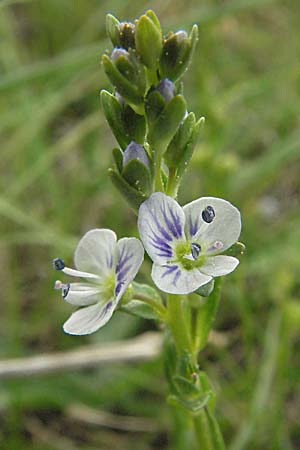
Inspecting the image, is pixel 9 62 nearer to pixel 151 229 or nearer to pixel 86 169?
pixel 86 169

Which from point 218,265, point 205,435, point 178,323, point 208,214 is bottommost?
point 205,435

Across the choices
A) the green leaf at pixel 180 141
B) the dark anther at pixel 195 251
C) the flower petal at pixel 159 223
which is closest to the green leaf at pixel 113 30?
the green leaf at pixel 180 141

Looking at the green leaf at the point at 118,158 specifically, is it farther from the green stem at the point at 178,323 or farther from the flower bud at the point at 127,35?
the green stem at the point at 178,323

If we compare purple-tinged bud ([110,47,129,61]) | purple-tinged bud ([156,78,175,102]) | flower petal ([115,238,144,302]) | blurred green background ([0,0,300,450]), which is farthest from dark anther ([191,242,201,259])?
blurred green background ([0,0,300,450])

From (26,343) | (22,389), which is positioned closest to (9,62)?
(26,343)

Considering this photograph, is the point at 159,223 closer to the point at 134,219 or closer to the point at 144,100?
the point at 144,100

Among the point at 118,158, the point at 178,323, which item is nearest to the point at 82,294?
the point at 178,323
